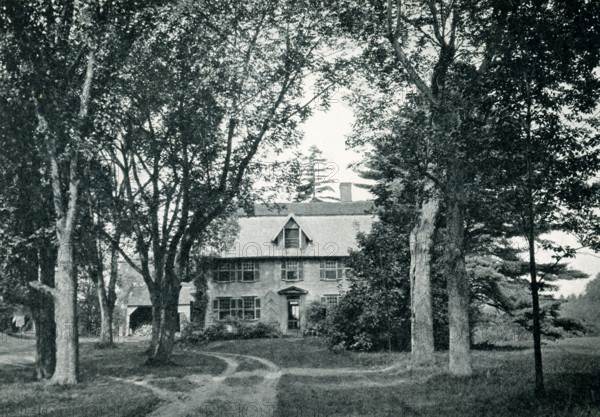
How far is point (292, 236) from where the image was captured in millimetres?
41188

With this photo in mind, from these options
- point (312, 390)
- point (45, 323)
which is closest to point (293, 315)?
point (45, 323)

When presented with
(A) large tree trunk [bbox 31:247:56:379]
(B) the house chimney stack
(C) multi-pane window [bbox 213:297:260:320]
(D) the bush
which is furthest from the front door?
(A) large tree trunk [bbox 31:247:56:379]

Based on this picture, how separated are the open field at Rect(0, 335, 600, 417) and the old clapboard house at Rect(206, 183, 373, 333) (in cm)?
1906

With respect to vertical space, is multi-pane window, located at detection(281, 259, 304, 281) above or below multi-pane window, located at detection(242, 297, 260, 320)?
above

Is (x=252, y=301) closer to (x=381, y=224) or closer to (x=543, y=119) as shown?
(x=381, y=224)

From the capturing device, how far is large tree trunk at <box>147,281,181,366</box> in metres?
20.3

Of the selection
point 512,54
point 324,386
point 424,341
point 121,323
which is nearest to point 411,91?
point 512,54

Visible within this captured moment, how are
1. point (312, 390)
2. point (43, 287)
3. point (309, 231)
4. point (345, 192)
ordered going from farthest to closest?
point (345, 192) → point (309, 231) → point (43, 287) → point (312, 390)

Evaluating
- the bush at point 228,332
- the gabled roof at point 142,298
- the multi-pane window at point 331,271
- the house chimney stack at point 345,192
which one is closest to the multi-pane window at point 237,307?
the bush at point 228,332

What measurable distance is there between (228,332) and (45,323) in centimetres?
2082

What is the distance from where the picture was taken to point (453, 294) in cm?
1470

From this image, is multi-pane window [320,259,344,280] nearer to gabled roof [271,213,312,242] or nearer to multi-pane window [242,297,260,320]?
gabled roof [271,213,312,242]

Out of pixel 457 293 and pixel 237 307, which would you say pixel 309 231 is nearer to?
pixel 237 307

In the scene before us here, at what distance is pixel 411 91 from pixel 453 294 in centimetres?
670
